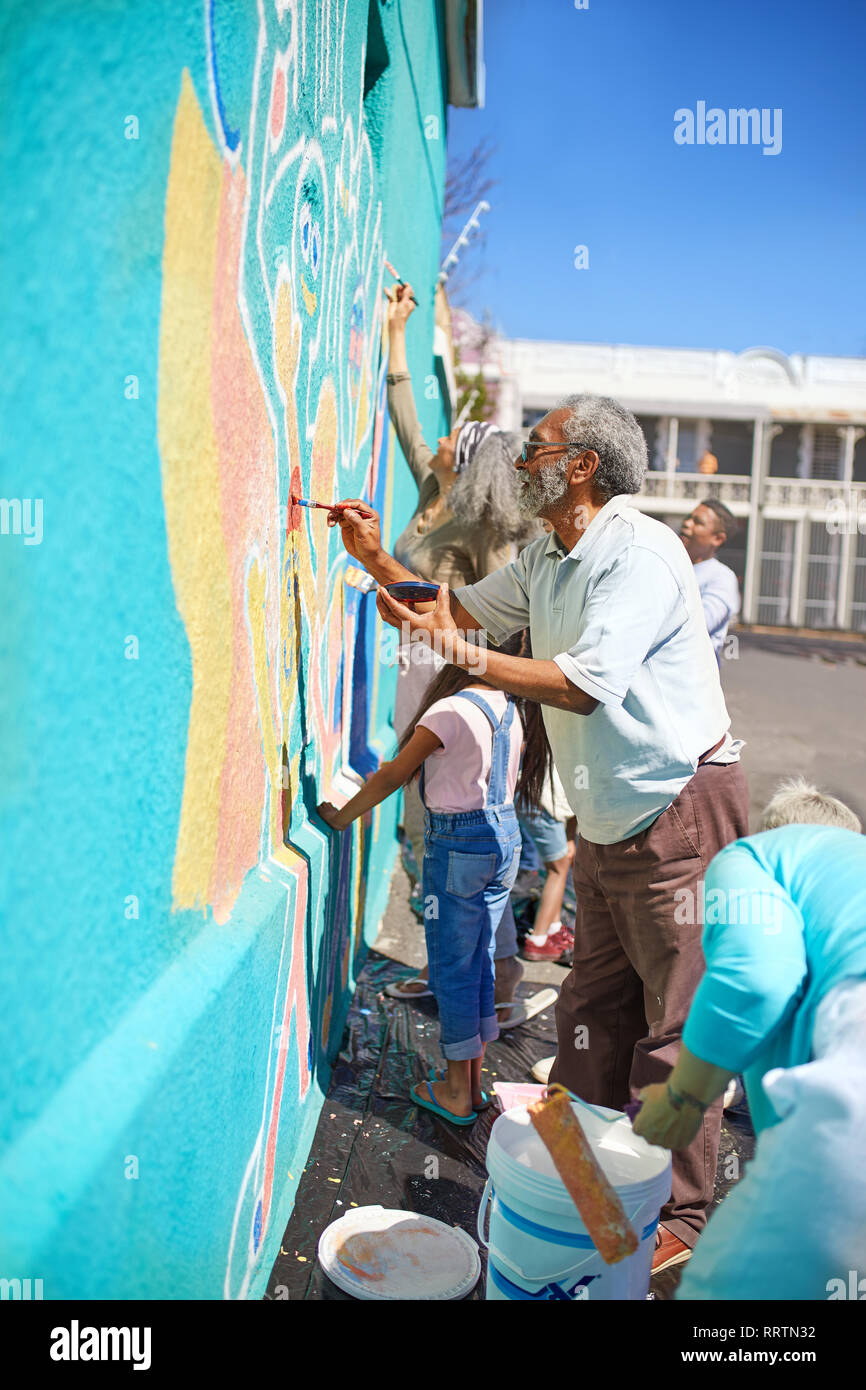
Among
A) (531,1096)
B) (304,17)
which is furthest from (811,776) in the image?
(304,17)

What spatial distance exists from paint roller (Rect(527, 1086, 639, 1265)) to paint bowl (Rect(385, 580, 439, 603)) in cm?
127

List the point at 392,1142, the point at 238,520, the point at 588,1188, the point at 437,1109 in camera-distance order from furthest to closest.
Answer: the point at 437,1109 < the point at 392,1142 < the point at 238,520 < the point at 588,1188

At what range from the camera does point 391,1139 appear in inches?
122

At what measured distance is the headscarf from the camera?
436cm

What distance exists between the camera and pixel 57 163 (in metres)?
1.29

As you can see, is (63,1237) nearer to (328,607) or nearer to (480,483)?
(328,607)

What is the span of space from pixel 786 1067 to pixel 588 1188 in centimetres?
48

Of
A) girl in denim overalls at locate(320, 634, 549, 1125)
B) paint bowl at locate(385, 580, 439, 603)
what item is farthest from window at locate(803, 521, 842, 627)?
paint bowl at locate(385, 580, 439, 603)

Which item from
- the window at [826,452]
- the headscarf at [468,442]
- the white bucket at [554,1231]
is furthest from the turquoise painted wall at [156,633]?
the window at [826,452]

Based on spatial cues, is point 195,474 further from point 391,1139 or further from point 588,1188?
point 391,1139

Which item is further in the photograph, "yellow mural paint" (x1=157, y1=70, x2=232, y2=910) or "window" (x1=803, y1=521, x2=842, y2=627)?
"window" (x1=803, y1=521, x2=842, y2=627)

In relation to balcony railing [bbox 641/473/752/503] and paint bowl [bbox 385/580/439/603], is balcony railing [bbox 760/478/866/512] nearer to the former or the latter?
balcony railing [bbox 641/473/752/503]

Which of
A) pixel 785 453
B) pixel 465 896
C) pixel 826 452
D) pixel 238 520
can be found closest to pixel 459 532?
pixel 465 896

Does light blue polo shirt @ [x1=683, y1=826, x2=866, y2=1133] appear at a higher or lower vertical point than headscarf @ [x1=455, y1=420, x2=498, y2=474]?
lower
